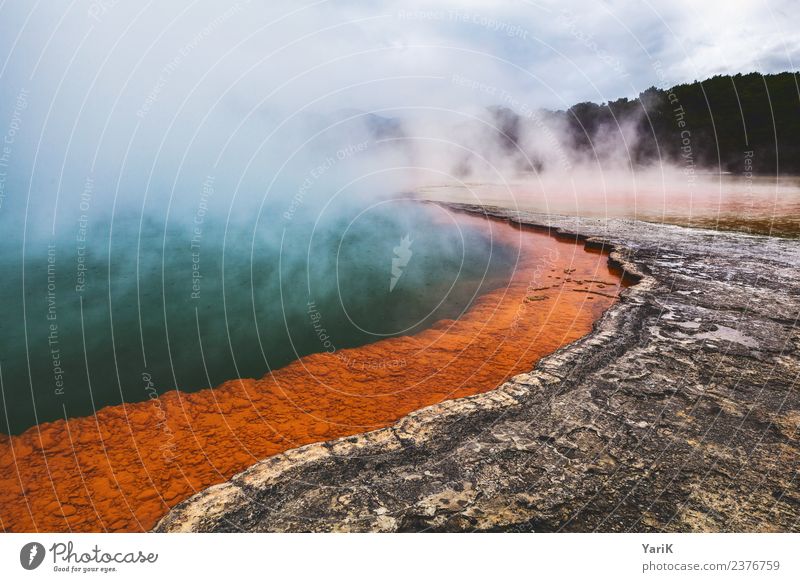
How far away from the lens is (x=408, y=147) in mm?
46906

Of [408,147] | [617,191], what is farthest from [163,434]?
[408,147]

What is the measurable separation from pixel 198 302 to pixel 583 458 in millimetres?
10379

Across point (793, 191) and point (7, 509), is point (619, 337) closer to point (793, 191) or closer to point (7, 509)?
point (7, 509)

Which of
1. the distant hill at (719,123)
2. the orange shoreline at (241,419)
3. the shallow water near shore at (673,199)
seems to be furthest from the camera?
the distant hill at (719,123)

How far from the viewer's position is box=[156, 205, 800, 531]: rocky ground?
3.00 metres

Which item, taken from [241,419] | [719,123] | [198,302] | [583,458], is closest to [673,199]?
[719,123]

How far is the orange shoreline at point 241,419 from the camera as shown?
456 centimetres

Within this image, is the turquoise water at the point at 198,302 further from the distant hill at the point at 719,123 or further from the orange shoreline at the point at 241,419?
the distant hill at the point at 719,123

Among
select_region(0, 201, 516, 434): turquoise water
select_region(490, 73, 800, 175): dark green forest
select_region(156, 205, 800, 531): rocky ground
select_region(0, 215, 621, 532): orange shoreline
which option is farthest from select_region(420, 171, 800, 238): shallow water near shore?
select_region(156, 205, 800, 531): rocky ground

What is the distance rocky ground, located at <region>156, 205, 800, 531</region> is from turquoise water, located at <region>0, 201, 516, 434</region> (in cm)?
420

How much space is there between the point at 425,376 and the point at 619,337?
3.23 m

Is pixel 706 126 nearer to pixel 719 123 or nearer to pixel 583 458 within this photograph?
pixel 719 123

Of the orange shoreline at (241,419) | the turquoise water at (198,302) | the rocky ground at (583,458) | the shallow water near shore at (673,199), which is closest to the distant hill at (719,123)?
the shallow water near shore at (673,199)

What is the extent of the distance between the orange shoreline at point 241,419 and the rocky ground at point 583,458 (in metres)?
1.43
